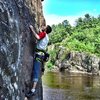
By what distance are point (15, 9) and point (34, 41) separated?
3.09 m

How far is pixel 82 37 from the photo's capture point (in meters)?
150

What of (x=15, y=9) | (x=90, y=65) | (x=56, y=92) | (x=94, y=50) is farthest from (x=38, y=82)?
(x=94, y=50)

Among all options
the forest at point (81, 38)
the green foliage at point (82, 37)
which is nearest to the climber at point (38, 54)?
the forest at point (81, 38)

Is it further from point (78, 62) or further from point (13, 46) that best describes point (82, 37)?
point (13, 46)

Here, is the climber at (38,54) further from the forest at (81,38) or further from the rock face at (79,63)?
the forest at (81,38)

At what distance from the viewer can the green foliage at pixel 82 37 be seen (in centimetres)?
13438

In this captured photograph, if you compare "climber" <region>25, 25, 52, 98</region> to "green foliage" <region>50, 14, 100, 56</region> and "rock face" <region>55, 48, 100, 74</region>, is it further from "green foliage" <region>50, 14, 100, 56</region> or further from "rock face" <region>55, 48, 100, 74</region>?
"green foliage" <region>50, 14, 100, 56</region>

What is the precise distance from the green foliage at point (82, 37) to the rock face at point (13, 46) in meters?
114

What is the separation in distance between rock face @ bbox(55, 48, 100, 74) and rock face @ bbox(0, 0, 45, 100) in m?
102

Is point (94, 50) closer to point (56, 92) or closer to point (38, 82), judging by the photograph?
point (56, 92)

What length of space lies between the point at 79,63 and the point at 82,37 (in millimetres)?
28856

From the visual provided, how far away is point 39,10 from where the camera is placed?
18.0 meters

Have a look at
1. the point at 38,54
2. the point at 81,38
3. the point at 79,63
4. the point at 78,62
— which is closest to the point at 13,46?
the point at 38,54

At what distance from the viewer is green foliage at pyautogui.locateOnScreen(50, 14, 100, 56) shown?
134375mm
